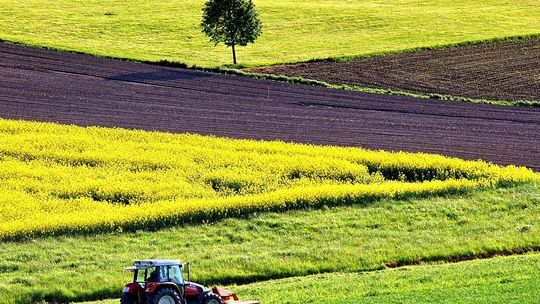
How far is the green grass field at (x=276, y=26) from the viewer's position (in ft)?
219

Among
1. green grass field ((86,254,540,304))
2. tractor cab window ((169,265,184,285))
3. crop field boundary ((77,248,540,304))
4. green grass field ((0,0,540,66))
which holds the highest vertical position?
green grass field ((0,0,540,66))

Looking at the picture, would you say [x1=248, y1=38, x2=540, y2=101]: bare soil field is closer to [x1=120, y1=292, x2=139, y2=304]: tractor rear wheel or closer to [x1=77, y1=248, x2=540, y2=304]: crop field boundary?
[x1=77, y1=248, x2=540, y2=304]: crop field boundary

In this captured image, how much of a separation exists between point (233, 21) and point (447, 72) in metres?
12.3

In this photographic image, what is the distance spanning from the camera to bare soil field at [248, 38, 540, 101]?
59.0 metres

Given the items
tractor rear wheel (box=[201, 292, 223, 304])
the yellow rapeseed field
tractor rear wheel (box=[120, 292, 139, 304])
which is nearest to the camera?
tractor rear wheel (box=[120, 292, 139, 304])

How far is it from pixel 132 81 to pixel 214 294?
3436 centimetres

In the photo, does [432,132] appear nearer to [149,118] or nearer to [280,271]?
[149,118]

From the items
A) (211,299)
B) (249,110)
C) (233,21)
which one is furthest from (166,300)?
(233,21)

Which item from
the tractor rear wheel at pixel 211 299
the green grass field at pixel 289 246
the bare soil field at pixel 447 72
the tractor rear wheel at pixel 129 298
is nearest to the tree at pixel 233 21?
the bare soil field at pixel 447 72

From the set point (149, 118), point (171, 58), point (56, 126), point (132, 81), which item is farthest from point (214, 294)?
point (171, 58)

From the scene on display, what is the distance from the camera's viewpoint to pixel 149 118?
48.9 metres

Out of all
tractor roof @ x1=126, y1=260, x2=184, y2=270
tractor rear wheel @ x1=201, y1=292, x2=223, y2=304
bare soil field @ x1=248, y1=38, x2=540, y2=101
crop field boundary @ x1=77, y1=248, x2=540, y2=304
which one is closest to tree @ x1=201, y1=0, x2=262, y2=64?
bare soil field @ x1=248, y1=38, x2=540, y2=101

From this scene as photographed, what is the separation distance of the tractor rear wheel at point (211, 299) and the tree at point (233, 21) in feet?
140

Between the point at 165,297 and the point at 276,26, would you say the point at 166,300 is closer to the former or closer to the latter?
the point at 165,297
